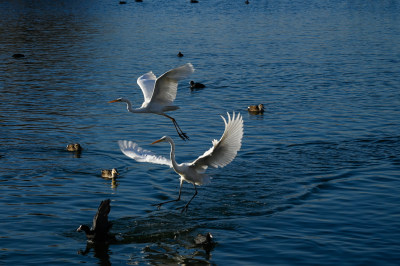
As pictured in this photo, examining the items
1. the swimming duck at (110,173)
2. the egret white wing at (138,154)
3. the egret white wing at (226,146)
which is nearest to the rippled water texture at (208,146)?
the swimming duck at (110,173)

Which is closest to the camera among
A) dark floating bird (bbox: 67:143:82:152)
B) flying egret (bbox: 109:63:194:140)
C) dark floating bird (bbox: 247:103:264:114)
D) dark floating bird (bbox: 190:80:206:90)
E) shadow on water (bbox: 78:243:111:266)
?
shadow on water (bbox: 78:243:111:266)

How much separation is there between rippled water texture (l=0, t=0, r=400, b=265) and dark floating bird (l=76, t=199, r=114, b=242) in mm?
238

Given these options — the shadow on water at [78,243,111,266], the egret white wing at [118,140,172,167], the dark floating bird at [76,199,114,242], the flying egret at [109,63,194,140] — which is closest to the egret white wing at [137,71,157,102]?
the flying egret at [109,63,194,140]

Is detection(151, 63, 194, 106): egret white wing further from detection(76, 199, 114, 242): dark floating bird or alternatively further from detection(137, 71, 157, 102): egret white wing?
detection(76, 199, 114, 242): dark floating bird

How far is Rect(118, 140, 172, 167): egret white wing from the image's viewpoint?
48.6 ft

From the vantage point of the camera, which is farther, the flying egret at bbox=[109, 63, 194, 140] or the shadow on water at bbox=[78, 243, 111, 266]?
the flying egret at bbox=[109, 63, 194, 140]

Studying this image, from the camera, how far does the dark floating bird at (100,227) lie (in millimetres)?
12797

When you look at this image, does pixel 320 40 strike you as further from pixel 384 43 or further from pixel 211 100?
pixel 211 100

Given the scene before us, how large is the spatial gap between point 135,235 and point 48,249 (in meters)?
1.86

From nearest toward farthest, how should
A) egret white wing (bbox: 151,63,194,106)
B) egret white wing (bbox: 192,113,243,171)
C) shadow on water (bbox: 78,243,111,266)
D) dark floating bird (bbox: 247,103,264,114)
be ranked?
shadow on water (bbox: 78,243,111,266) → egret white wing (bbox: 192,113,243,171) → egret white wing (bbox: 151,63,194,106) → dark floating bird (bbox: 247,103,264,114)

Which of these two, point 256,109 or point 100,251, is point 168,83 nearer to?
point 100,251

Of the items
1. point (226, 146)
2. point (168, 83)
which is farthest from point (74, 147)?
point (226, 146)

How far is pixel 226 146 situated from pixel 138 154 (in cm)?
256

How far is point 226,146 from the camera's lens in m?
13.4
